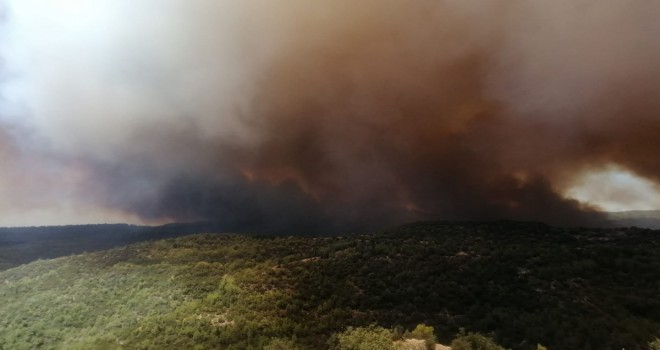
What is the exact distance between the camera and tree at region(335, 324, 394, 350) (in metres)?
35.4

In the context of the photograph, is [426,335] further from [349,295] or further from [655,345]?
[655,345]

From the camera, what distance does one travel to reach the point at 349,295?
49969mm

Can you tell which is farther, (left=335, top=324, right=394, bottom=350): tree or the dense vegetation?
the dense vegetation

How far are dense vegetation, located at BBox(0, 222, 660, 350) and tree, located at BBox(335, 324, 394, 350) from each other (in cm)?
146

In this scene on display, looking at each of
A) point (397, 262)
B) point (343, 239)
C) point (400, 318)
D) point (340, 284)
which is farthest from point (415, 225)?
point (400, 318)

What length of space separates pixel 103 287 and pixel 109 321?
11.3 metres

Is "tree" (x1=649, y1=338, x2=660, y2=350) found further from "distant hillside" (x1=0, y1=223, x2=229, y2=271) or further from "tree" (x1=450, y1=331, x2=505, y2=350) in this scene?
"distant hillside" (x1=0, y1=223, x2=229, y2=271)

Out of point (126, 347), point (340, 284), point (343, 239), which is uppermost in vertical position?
point (343, 239)

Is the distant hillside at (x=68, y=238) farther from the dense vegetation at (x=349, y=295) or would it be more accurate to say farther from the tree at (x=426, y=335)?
the tree at (x=426, y=335)

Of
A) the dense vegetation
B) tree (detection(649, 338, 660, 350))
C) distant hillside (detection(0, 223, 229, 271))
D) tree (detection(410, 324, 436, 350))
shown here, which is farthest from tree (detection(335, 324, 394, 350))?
distant hillside (detection(0, 223, 229, 271))

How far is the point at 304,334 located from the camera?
4116cm

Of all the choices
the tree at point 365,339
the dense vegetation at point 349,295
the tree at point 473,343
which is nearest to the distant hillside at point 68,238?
the dense vegetation at point 349,295

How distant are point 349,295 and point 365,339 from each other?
492 inches

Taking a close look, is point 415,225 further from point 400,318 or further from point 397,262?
point 400,318
